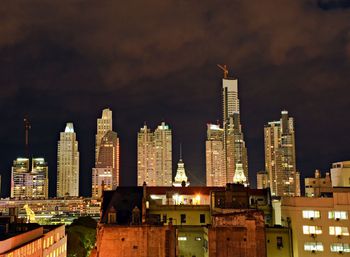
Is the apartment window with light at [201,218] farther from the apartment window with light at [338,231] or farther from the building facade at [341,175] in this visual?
the building facade at [341,175]

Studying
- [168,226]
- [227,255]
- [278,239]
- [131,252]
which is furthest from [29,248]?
[278,239]

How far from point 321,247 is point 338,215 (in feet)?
15.3

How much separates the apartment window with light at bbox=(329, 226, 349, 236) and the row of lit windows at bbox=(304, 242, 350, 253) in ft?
4.30

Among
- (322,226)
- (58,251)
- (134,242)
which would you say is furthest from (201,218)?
(58,251)

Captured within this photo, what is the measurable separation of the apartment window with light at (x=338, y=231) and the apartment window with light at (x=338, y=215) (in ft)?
4.14

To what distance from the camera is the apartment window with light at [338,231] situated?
60.2m

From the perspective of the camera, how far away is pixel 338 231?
60.6 meters

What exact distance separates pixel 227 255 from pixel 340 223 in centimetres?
1591

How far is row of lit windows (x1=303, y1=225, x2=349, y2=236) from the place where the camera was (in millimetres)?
60281

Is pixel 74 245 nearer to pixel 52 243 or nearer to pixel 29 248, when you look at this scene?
pixel 52 243

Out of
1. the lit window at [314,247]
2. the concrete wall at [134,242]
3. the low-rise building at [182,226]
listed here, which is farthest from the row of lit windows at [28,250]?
the lit window at [314,247]

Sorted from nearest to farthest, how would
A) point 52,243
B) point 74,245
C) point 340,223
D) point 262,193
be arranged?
point 340,223, point 52,243, point 262,193, point 74,245

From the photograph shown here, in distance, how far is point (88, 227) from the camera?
107188 millimetres

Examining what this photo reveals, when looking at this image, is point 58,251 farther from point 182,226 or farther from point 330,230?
point 330,230
